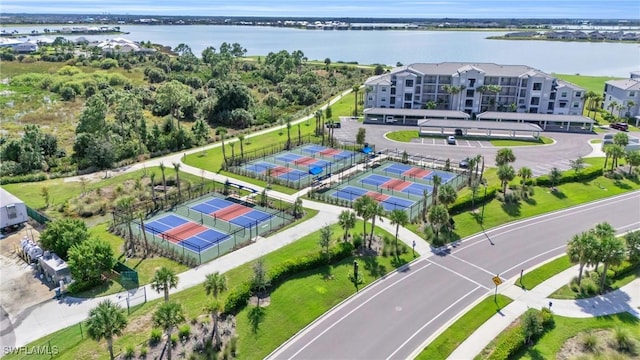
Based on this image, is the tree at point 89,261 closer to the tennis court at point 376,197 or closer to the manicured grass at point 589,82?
the tennis court at point 376,197

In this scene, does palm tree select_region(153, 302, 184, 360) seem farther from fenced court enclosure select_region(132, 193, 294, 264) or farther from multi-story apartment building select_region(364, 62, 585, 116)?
multi-story apartment building select_region(364, 62, 585, 116)

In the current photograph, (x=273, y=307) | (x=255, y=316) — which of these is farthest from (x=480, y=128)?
(x=255, y=316)

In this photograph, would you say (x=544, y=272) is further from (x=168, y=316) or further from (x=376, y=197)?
(x=168, y=316)

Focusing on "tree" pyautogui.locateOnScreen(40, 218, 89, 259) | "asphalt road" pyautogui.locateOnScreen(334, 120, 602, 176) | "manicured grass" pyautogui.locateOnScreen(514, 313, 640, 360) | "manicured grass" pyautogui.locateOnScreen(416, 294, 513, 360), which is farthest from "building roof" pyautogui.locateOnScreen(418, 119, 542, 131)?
"tree" pyautogui.locateOnScreen(40, 218, 89, 259)

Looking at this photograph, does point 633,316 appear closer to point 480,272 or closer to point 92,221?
point 480,272

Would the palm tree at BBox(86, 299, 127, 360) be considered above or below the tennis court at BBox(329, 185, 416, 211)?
above
